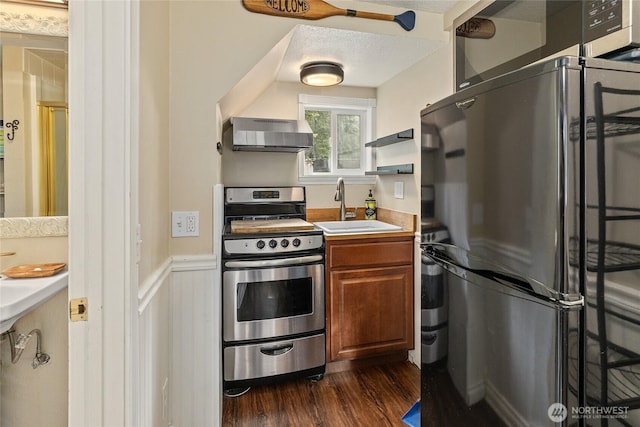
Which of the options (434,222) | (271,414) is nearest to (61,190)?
(434,222)

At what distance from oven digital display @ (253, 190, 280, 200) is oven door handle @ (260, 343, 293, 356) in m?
1.13

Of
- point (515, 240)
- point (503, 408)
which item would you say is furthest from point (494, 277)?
point (503, 408)

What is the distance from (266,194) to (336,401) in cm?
154

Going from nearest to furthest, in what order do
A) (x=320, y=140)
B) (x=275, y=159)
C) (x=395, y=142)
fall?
(x=395, y=142), (x=275, y=159), (x=320, y=140)

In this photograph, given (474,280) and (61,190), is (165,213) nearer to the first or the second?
(61,190)

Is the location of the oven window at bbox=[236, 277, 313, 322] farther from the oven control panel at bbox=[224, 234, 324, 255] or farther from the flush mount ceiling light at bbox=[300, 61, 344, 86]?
the flush mount ceiling light at bbox=[300, 61, 344, 86]

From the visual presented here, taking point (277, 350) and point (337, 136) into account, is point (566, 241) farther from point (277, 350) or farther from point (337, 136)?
point (337, 136)

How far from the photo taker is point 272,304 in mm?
2115

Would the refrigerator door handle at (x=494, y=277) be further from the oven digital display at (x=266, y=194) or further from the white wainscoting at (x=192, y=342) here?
the oven digital display at (x=266, y=194)

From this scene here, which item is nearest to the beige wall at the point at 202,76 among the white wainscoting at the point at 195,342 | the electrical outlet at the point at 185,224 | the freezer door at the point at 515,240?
the electrical outlet at the point at 185,224

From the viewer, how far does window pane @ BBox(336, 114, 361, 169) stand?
315cm

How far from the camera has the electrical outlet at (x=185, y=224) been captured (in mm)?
1654

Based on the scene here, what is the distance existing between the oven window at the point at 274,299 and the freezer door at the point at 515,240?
1.03m

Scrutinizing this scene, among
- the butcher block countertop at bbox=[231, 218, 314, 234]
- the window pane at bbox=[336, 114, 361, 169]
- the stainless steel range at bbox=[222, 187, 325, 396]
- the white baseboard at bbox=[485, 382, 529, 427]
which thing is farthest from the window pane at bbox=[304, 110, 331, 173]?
the white baseboard at bbox=[485, 382, 529, 427]
